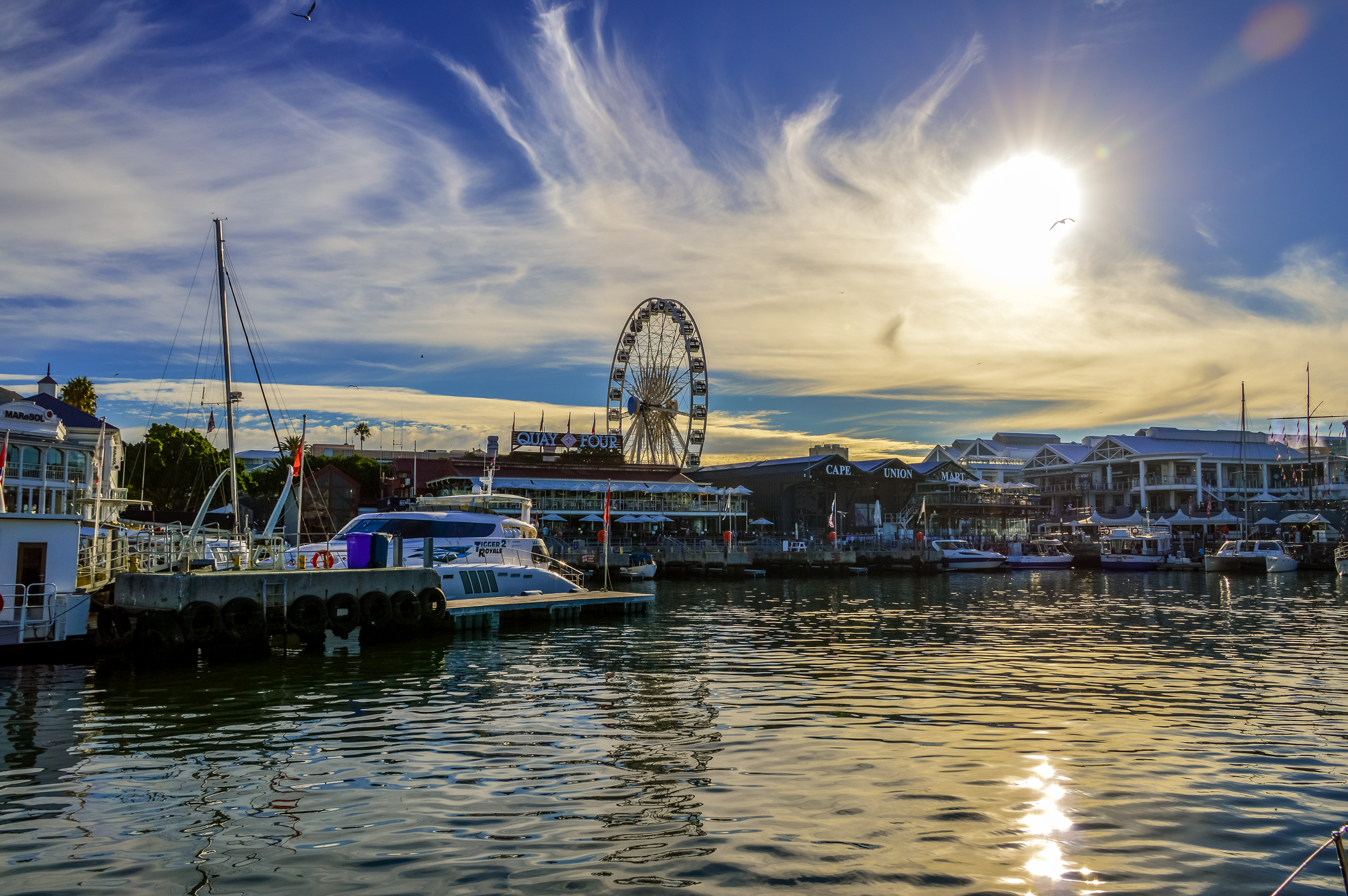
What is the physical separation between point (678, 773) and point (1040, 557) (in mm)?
81985

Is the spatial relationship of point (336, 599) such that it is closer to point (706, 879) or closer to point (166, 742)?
point (166, 742)

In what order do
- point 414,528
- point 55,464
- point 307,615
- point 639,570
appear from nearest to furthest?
1. point 307,615
2. point 55,464
3. point 414,528
4. point 639,570

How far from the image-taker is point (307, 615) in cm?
2645

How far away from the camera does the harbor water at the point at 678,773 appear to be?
31.9ft

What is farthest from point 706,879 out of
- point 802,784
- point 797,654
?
point 797,654

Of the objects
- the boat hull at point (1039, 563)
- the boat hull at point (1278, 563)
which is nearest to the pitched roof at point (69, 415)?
the boat hull at point (1039, 563)

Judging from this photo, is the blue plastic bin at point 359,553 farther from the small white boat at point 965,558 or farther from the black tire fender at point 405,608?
the small white boat at point 965,558

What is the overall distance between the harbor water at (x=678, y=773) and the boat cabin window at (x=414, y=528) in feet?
30.5

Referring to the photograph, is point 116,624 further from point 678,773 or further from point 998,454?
point 998,454

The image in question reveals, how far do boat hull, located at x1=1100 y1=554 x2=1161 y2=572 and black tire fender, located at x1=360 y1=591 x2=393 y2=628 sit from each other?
238ft

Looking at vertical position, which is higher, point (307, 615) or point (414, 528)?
point (414, 528)

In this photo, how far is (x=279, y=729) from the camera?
54.3 ft

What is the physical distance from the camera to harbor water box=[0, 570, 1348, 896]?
973 cm

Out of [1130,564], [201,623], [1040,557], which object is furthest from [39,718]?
[1130,564]
